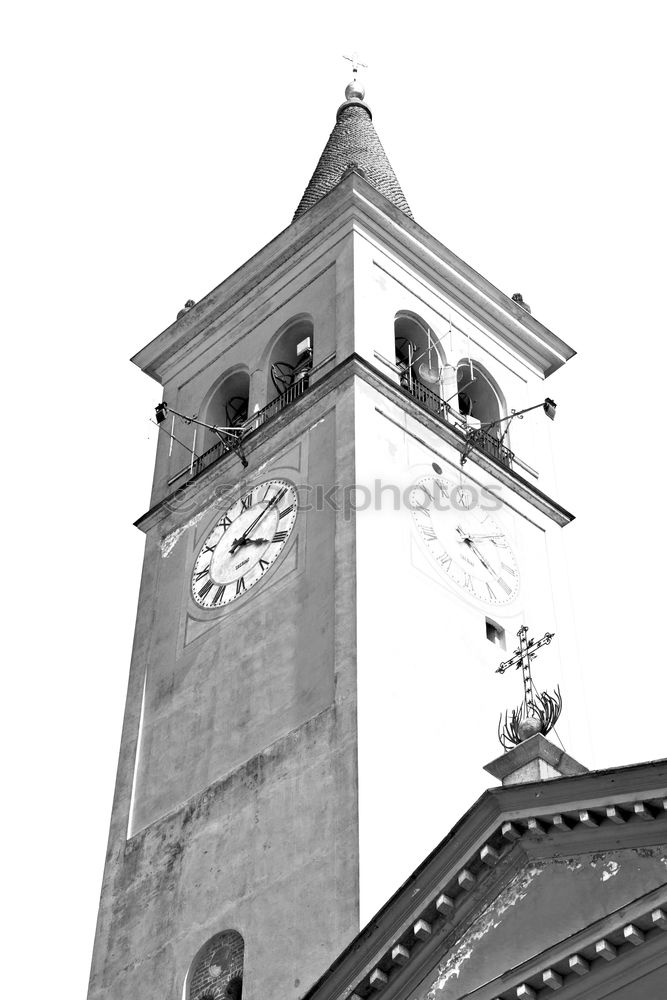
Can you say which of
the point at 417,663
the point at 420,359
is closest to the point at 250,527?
the point at 417,663

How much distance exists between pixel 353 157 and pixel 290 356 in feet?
25.8

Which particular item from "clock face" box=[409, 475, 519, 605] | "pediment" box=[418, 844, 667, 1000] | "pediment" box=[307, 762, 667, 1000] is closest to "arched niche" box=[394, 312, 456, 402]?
"clock face" box=[409, 475, 519, 605]

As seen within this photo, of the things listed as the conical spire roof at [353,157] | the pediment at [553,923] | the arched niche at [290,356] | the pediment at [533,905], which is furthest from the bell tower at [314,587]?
the pediment at [553,923]

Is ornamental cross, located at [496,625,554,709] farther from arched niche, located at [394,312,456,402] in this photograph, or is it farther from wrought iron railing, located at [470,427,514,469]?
arched niche, located at [394,312,456,402]

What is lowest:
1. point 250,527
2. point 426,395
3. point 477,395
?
point 250,527

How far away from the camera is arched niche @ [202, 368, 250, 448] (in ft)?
122

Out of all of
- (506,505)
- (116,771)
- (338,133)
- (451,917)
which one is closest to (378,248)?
(506,505)

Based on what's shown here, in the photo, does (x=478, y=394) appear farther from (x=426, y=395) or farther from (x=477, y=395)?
(x=426, y=395)

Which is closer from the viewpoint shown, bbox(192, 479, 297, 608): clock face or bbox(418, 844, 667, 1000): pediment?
bbox(418, 844, 667, 1000): pediment

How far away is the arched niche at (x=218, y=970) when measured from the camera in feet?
86.7

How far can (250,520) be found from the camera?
3278 centimetres

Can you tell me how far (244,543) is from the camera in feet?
106

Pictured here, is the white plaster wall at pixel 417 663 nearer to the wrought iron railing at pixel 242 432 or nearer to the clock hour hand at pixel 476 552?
the clock hour hand at pixel 476 552

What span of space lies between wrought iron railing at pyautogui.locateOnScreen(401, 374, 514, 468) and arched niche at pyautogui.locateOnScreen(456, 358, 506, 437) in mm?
1225
